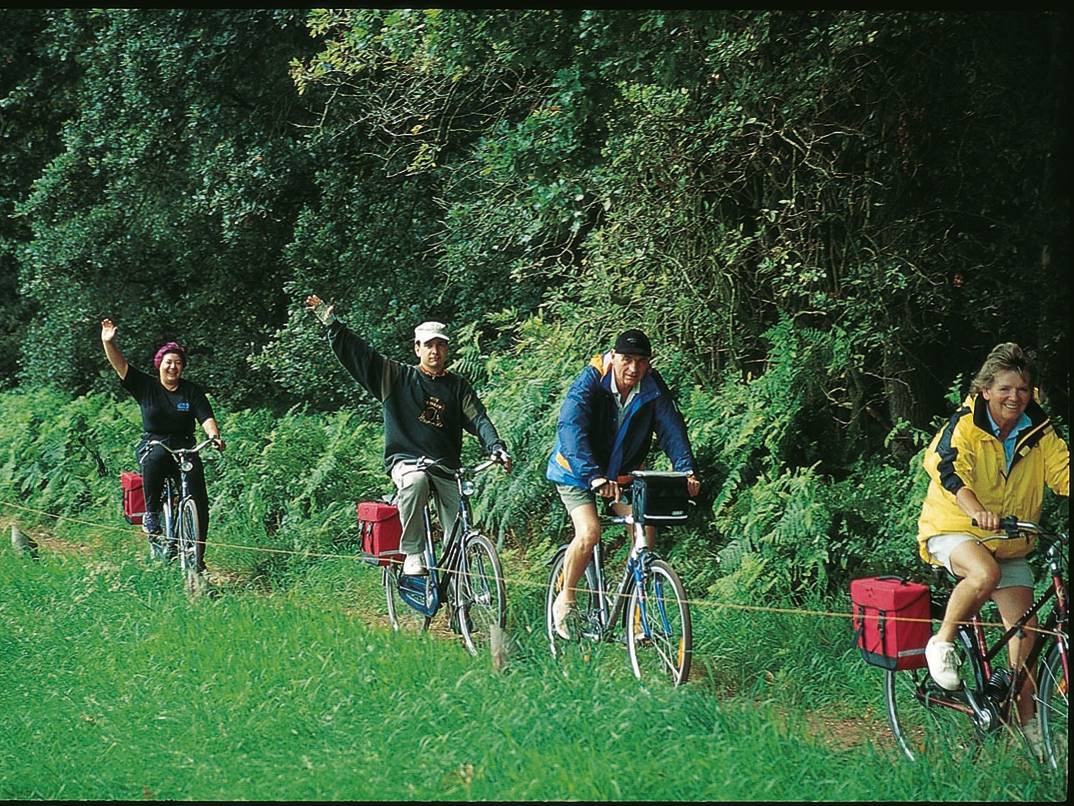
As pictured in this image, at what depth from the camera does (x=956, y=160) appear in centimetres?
970

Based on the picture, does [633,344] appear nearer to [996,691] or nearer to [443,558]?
[443,558]

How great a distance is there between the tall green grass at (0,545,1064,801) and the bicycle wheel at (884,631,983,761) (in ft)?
0.59

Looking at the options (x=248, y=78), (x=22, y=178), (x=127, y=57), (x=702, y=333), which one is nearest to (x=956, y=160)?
(x=702, y=333)

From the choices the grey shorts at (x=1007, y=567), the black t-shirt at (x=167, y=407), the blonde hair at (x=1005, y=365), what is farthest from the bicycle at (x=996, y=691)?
the black t-shirt at (x=167, y=407)

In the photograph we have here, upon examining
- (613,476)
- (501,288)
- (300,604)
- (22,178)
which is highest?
(22,178)

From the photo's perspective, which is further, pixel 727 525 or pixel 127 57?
pixel 127 57

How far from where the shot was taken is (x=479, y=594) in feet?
27.5

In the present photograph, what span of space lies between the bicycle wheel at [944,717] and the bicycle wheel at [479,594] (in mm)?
2561

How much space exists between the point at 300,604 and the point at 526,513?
2352mm

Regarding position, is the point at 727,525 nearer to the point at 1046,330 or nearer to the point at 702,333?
the point at 702,333

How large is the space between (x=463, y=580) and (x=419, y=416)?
117 centimetres

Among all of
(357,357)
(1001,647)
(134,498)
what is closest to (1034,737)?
(1001,647)

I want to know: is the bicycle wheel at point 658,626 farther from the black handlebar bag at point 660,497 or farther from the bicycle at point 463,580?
the bicycle at point 463,580

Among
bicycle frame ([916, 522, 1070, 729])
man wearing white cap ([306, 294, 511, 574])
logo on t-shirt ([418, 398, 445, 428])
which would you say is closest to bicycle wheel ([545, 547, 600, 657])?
man wearing white cap ([306, 294, 511, 574])
